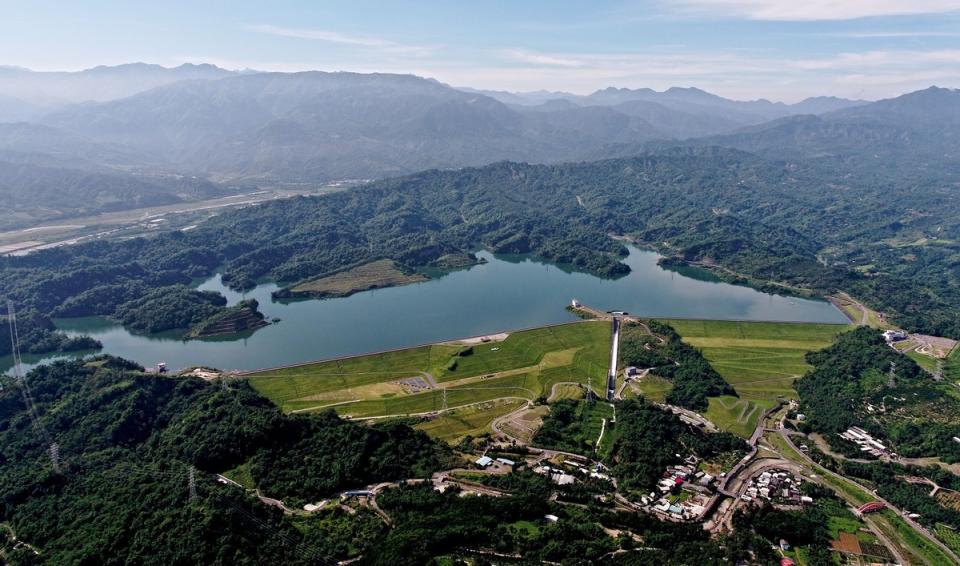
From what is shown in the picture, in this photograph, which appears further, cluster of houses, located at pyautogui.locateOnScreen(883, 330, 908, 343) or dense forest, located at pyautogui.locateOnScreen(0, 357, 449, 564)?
cluster of houses, located at pyautogui.locateOnScreen(883, 330, 908, 343)

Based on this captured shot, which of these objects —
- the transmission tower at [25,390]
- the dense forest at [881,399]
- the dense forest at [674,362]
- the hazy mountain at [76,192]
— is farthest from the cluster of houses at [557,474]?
the hazy mountain at [76,192]

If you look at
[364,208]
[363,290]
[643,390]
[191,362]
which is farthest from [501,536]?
[364,208]

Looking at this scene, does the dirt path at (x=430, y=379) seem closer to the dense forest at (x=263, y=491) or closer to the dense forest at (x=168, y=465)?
the dense forest at (x=168, y=465)

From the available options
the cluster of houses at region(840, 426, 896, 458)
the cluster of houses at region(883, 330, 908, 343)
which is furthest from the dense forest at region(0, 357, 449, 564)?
the cluster of houses at region(883, 330, 908, 343)

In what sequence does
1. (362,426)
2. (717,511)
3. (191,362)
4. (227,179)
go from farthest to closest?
(227,179) → (191,362) → (362,426) → (717,511)

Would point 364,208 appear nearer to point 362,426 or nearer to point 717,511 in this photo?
point 362,426

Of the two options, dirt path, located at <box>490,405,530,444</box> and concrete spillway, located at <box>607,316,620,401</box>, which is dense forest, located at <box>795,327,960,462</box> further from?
dirt path, located at <box>490,405,530,444</box>
